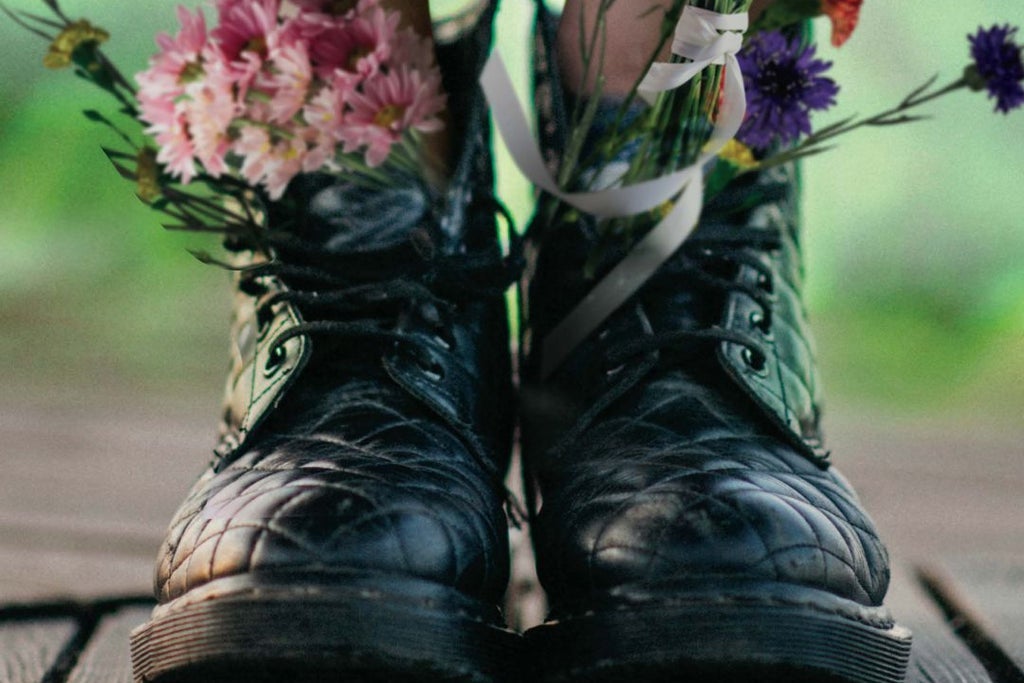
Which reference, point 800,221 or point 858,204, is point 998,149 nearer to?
point 858,204

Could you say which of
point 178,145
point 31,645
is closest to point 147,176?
point 178,145

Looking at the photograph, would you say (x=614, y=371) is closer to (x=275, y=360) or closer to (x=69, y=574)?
(x=275, y=360)

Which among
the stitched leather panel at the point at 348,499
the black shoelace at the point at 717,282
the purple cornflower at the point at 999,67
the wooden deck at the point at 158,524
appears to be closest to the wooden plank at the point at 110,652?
the wooden deck at the point at 158,524

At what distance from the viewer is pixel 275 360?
0.67 metres

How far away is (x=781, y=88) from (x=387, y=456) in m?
0.28

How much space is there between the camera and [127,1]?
1.80 metres

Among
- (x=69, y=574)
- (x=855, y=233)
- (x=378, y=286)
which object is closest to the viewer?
(x=378, y=286)

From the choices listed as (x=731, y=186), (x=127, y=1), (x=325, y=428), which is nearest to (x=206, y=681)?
(x=325, y=428)

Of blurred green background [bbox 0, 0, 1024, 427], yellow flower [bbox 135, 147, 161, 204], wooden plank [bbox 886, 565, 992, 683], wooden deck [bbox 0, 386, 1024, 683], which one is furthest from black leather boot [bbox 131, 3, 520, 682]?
blurred green background [bbox 0, 0, 1024, 427]

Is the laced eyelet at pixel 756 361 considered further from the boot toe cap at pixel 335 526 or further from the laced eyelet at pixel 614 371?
the boot toe cap at pixel 335 526

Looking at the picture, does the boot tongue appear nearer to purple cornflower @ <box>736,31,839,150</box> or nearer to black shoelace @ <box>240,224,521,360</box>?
black shoelace @ <box>240,224,521,360</box>

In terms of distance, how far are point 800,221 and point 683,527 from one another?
1.29ft

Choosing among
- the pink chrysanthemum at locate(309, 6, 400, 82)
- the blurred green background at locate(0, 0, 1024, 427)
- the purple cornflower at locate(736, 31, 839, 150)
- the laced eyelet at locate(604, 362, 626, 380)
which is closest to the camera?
the pink chrysanthemum at locate(309, 6, 400, 82)

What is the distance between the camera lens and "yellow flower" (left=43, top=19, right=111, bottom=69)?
48cm
